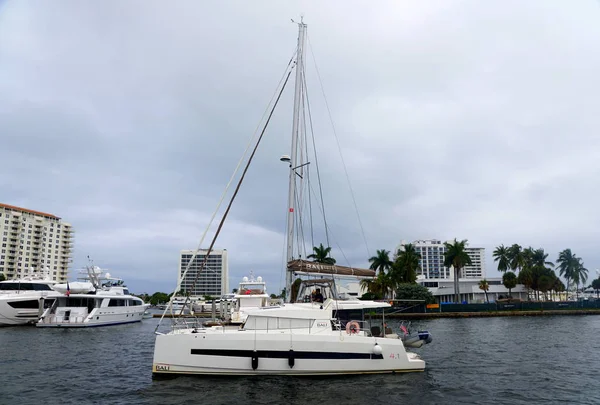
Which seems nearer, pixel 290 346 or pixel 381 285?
pixel 290 346

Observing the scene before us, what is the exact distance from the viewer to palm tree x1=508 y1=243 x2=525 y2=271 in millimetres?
83500

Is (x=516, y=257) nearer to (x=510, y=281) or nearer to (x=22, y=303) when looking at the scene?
(x=510, y=281)

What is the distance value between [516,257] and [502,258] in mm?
3104

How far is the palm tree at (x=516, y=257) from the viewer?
83.5m

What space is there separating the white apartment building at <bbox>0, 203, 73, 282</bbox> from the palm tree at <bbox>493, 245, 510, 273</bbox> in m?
114

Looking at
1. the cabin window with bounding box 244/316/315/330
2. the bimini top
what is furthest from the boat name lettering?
the cabin window with bounding box 244/316/315/330

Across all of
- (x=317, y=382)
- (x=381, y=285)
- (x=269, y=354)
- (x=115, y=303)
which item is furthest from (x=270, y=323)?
(x=381, y=285)

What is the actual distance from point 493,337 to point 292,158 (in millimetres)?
23488

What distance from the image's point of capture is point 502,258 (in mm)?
86812

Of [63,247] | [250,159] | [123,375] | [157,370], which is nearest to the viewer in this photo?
[157,370]

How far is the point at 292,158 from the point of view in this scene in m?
20.5

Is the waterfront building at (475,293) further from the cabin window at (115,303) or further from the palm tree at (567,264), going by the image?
the cabin window at (115,303)

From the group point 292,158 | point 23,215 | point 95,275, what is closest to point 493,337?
point 292,158

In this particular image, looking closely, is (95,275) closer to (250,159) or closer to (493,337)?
(250,159)
